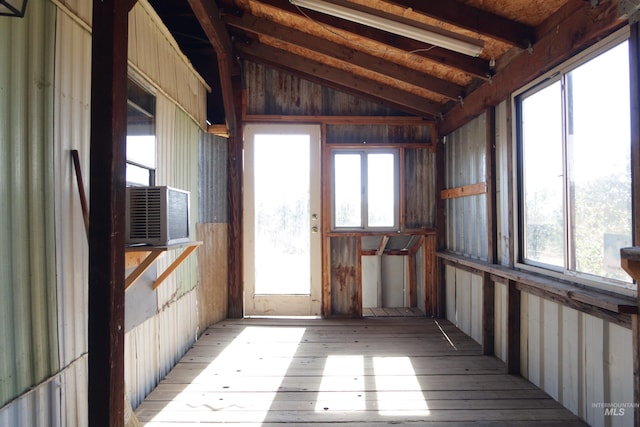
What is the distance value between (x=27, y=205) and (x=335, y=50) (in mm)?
2903

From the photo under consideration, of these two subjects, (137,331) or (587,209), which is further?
(137,331)

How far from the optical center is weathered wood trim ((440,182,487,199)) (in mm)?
3230

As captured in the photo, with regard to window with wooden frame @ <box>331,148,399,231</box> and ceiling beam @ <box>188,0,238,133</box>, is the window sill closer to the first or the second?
window with wooden frame @ <box>331,148,399,231</box>

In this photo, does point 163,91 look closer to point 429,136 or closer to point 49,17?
point 49,17

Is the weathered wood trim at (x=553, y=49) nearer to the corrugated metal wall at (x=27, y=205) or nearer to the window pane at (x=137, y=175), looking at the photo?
the corrugated metal wall at (x=27, y=205)

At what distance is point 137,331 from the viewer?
2230mm

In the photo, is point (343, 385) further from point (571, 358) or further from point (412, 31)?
point (412, 31)

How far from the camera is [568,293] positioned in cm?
198

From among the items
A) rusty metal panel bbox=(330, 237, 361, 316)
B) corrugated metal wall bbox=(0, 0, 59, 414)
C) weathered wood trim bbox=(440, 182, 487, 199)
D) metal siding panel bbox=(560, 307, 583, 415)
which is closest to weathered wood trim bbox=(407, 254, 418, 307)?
rusty metal panel bbox=(330, 237, 361, 316)

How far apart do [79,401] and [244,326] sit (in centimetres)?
226

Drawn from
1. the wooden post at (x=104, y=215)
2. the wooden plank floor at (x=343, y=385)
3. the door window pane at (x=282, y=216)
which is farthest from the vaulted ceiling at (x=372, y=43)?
the wooden plank floor at (x=343, y=385)

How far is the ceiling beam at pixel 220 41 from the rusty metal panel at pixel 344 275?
1.94 meters

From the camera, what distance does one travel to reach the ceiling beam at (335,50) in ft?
11.0

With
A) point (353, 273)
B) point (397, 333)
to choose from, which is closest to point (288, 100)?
point (353, 273)
